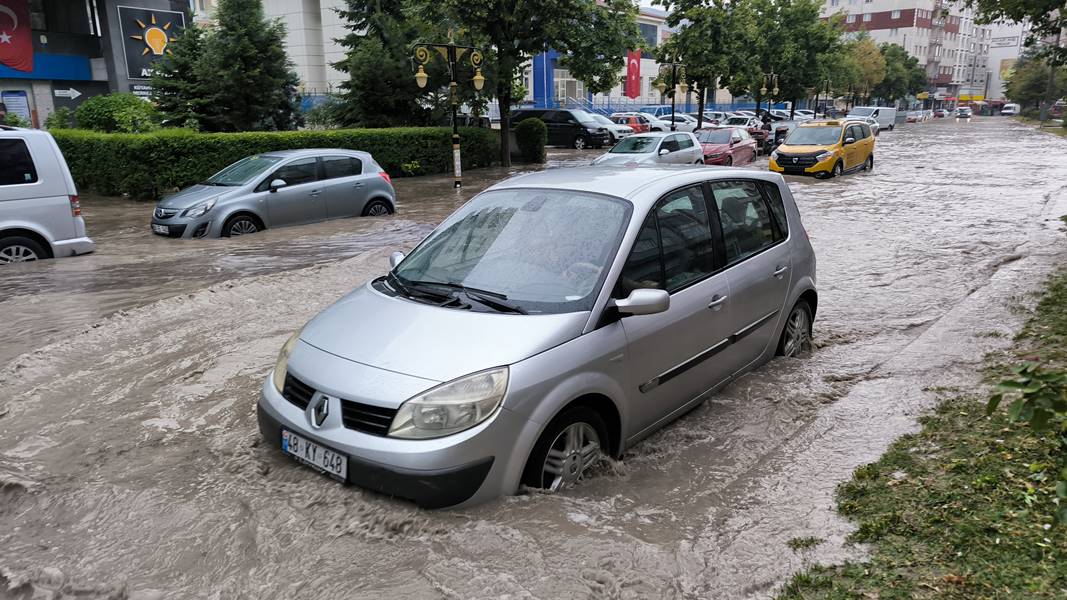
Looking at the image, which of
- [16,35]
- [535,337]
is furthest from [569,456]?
[16,35]

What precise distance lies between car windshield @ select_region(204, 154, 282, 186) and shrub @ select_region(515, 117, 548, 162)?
17032mm

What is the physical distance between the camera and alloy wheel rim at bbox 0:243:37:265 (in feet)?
29.6

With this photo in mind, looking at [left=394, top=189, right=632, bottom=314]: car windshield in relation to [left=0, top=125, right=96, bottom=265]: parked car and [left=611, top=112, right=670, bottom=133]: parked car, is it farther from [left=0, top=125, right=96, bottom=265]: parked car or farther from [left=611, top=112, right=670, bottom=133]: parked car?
[left=611, top=112, right=670, bottom=133]: parked car

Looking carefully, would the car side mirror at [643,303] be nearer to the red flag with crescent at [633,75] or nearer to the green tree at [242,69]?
the green tree at [242,69]

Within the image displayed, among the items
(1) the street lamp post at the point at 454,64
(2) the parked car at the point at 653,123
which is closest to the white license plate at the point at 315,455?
(1) the street lamp post at the point at 454,64

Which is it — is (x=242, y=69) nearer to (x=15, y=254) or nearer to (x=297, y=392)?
(x=15, y=254)

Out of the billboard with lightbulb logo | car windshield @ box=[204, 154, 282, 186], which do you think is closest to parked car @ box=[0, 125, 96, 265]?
car windshield @ box=[204, 154, 282, 186]

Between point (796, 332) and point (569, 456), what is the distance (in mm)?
3026

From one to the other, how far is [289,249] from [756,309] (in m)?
7.83

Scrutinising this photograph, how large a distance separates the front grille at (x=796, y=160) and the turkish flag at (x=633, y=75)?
44.6 metres

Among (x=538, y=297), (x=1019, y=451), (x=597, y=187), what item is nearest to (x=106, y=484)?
(x=538, y=297)

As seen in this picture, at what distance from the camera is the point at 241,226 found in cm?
1213

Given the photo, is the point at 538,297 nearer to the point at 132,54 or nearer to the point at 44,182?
the point at 44,182

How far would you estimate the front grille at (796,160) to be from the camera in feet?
70.8
